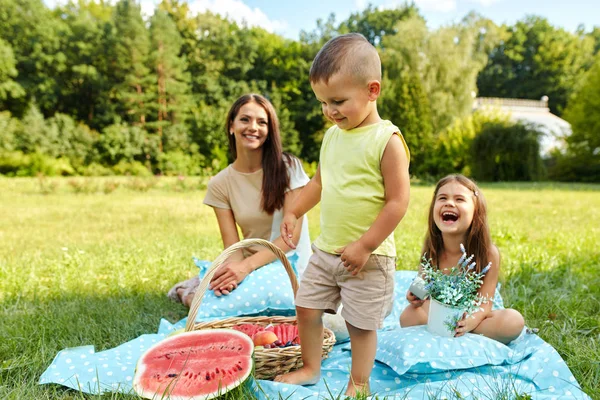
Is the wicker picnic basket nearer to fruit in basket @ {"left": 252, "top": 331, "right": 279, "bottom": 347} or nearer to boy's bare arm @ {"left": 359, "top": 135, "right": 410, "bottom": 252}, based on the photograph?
fruit in basket @ {"left": 252, "top": 331, "right": 279, "bottom": 347}

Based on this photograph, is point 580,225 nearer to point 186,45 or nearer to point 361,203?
point 361,203

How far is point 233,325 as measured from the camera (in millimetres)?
2955

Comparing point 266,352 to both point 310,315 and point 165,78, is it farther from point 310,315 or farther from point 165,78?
point 165,78

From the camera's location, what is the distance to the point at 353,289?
2299mm

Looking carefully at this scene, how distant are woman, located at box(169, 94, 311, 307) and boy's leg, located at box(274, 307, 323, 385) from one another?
0.97 m

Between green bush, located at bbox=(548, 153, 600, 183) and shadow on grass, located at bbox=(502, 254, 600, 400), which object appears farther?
green bush, located at bbox=(548, 153, 600, 183)

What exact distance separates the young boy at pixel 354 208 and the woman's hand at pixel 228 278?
0.89 meters

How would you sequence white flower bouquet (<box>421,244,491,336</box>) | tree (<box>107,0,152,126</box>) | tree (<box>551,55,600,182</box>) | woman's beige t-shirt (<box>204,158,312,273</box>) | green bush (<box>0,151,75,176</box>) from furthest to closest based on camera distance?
tree (<box>107,0,152,126</box>) < green bush (<box>0,151,75,176</box>) < tree (<box>551,55,600,182</box>) < woman's beige t-shirt (<box>204,158,312,273</box>) < white flower bouquet (<box>421,244,491,336</box>)

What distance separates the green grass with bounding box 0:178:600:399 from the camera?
2.82 meters

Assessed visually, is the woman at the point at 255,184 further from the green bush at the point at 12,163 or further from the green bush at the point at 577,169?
the green bush at the point at 12,163

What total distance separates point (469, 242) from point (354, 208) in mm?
1022

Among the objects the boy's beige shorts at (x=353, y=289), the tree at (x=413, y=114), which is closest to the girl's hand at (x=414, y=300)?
the boy's beige shorts at (x=353, y=289)

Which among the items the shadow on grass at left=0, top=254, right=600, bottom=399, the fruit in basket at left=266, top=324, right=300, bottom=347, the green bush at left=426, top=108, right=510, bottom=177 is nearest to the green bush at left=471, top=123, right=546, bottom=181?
the green bush at left=426, top=108, right=510, bottom=177

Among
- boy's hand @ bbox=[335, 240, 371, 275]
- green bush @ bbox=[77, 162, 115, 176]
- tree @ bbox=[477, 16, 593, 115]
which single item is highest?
tree @ bbox=[477, 16, 593, 115]
